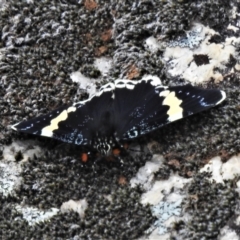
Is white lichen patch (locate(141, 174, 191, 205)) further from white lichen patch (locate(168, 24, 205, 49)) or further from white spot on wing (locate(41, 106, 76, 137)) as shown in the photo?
white lichen patch (locate(168, 24, 205, 49))

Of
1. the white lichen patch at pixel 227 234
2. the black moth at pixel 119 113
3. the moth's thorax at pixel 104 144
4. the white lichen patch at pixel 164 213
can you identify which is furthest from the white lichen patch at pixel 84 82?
the white lichen patch at pixel 227 234

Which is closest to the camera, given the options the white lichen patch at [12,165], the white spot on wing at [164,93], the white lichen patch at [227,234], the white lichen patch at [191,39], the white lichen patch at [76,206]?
the white lichen patch at [227,234]

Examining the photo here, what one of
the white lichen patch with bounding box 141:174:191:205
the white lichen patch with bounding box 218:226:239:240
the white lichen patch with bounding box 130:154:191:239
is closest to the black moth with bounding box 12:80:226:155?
the white lichen patch with bounding box 130:154:191:239

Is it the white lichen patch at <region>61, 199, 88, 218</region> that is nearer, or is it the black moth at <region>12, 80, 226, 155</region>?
the white lichen patch at <region>61, 199, 88, 218</region>

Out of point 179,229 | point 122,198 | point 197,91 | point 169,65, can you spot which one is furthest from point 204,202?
point 169,65

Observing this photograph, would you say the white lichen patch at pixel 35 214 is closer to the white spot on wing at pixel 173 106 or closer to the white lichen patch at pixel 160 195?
the white lichen patch at pixel 160 195

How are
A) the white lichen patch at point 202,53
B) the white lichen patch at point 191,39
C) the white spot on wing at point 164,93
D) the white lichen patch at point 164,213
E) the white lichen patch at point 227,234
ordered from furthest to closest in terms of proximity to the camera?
the white lichen patch at point 191,39
the white lichen patch at point 202,53
the white spot on wing at point 164,93
the white lichen patch at point 164,213
the white lichen patch at point 227,234

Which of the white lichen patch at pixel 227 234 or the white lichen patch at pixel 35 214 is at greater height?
the white lichen patch at pixel 227 234
